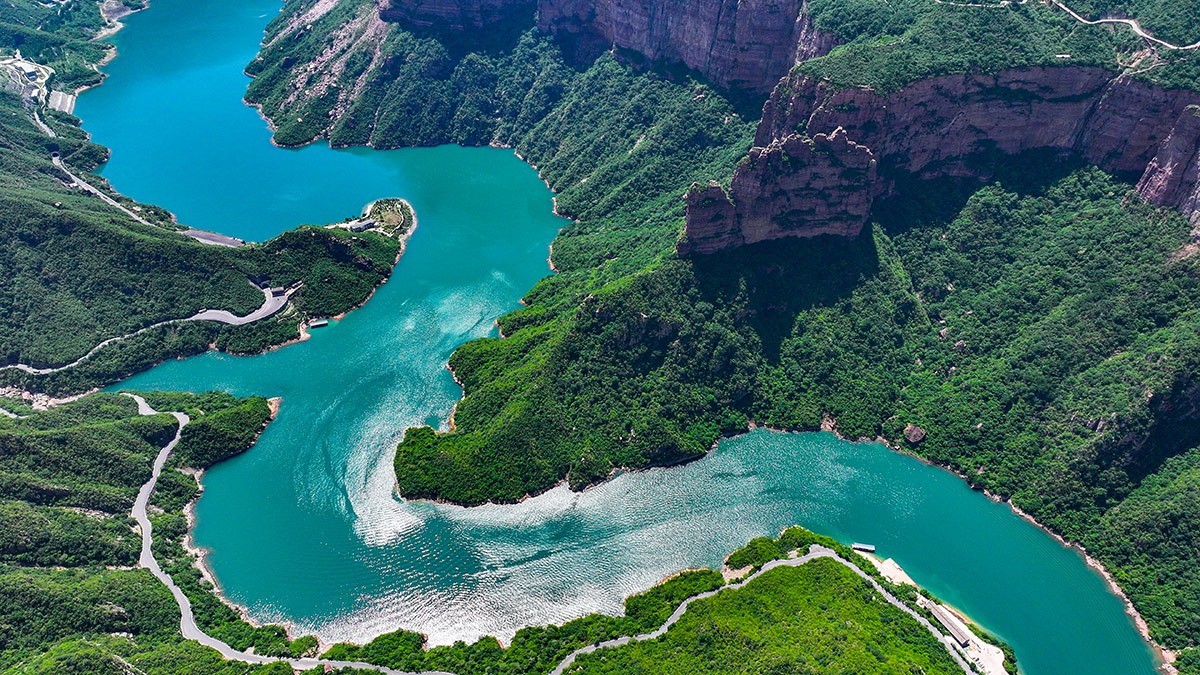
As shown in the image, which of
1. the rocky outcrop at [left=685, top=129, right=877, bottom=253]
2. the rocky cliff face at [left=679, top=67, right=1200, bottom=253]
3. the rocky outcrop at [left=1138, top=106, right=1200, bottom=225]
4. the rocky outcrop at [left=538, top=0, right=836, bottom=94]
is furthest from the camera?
the rocky outcrop at [left=538, top=0, right=836, bottom=94]

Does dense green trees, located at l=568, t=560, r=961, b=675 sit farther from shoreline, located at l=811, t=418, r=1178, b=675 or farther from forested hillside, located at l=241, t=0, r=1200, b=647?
forested hillside, located at l=241, t=0, r=1200, b=647

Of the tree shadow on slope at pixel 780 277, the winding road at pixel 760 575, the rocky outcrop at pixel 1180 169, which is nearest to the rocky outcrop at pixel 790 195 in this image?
the tree shadow on slope at pixel 780 277

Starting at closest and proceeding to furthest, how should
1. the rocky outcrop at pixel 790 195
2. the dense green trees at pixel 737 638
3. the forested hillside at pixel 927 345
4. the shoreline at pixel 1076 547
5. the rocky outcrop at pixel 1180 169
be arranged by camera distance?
1. the dense green trees at pixel 737 638
2. the shoreline at pixel 1076 547
3. the forested hillside at pixel 927 345
4. the rocky outcrop at pixel 1180 169
5. the rocky outcrop at pixel 790 195

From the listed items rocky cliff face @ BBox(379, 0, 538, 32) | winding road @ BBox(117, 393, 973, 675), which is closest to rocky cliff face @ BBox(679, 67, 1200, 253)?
winding road @ BBox(117, 393, 973, 675)

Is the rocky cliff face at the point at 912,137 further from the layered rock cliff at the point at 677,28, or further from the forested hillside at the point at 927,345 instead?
the layered rock cliff at the point at 677,28

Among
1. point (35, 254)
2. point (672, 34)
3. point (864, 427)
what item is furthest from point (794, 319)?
point (35, 254)

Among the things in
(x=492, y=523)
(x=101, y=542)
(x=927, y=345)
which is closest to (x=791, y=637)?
(x=492, y=523)
